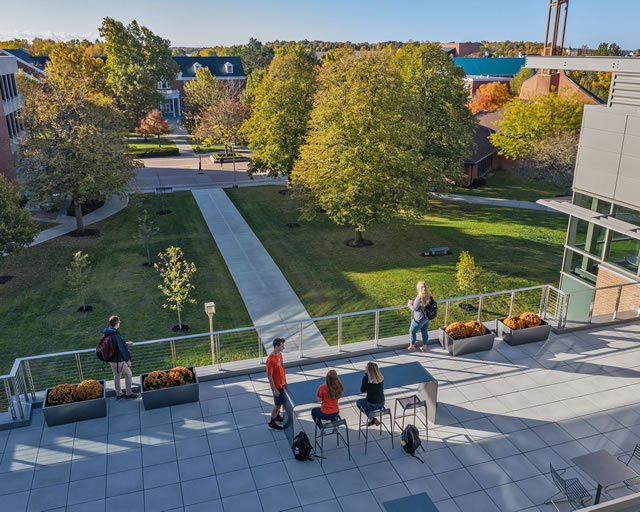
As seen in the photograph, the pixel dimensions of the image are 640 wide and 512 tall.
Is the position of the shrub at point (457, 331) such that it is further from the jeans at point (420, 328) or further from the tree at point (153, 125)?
the tree at point (153, 125)

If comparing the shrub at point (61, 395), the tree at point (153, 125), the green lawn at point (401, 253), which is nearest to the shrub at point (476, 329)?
the green lawn at point (401, 253)

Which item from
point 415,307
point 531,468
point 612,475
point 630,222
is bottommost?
point 531,468

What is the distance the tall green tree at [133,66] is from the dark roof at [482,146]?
3645cm

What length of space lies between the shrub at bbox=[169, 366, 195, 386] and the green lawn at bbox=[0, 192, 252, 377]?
564cm

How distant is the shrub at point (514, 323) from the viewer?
42.7 ft

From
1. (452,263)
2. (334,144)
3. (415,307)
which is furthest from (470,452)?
(334,144)

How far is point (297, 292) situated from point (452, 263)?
811 cm

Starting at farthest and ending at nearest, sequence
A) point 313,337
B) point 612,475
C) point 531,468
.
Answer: point 313,337
point 531,468
point 612,475

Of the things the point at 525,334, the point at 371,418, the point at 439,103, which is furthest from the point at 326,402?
the point at 439,103

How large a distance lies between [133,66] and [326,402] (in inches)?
2291

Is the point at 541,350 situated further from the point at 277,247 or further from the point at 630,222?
the point at 277,247

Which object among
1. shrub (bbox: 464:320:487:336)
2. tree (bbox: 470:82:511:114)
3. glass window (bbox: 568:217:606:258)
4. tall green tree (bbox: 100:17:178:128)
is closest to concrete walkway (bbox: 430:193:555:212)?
glass window (bbox: 568:217:606:258)

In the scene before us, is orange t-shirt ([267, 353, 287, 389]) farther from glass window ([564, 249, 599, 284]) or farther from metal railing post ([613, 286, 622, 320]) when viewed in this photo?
glass window ([564, 249, 599, 284])

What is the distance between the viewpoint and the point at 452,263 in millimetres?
25469
